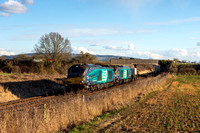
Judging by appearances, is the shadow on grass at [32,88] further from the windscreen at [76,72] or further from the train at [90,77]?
the windscreen at [76,72]

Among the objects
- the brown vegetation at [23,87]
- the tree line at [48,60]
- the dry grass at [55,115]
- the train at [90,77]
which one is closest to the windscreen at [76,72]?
the train at [90,77]

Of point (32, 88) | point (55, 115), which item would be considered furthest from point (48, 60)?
point (55, 115)

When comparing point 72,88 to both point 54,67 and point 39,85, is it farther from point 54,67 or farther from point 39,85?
point 54,67

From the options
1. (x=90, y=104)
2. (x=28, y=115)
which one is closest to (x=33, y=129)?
(x=28, y=115)

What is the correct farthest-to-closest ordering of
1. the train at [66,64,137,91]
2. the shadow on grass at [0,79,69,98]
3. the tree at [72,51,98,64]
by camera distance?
1. the tree at [72,51,98,64]
2. the shadow on grass at [0,79,69,98]
3. the train at [66,64,137,91]

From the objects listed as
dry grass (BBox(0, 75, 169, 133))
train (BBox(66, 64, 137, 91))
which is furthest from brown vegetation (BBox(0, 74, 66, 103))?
dry grass (BBox(0, 75, 169, 133))

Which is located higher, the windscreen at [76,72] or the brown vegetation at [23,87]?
the windscreen at [76,72]

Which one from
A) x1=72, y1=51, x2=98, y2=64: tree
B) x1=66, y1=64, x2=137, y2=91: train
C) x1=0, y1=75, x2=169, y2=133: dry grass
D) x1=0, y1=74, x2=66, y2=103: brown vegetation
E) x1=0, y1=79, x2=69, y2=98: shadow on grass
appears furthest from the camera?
x1=72, y1=51, x2=98, y2=64: tree

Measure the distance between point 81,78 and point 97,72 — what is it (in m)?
2.93

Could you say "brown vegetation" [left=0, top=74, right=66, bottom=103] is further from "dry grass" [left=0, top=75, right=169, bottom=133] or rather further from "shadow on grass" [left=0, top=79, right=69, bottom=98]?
"dry grass" [left=0, top=75, right=169, bottom=133]

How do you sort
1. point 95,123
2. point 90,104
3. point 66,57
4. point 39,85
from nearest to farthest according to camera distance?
point 95,123
point 90,104
point 39,85
point 66,57

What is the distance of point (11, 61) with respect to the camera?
39375 mm

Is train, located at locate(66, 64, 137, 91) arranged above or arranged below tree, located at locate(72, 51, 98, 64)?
below

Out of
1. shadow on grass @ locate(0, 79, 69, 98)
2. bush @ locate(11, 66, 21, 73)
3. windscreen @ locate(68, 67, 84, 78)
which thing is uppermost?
windscreen @ locate(68, 67, 84, 78)
